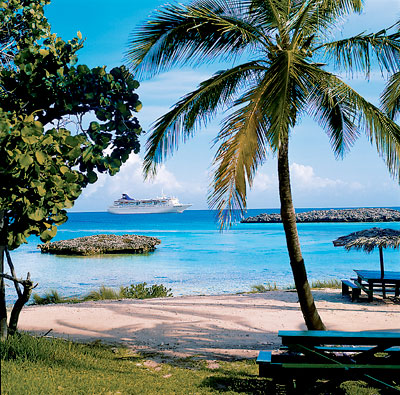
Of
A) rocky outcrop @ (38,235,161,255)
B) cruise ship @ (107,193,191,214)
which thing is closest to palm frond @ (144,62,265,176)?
rocky outcrop @ (38,235,161,255)

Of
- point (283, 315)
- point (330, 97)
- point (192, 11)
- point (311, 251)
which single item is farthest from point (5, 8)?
point (311, 251)

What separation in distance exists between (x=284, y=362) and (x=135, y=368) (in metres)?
2.11

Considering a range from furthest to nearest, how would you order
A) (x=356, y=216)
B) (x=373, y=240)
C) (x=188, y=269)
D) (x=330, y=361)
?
1. (x=356, y=216)
2. (x=188, y=269)
3. (x=373, y=240)
4. (x=330, y=361)

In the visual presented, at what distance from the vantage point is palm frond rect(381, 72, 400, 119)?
7.92 meters

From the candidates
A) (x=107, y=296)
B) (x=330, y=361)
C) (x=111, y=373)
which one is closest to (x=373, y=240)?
(x=107, y=296)

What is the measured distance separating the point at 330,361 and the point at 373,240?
8.74 m

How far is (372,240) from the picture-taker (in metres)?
12.4

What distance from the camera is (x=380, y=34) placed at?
6.58 m

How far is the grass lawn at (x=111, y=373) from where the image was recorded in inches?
181

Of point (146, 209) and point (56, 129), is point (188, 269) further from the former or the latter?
point (146, 209)

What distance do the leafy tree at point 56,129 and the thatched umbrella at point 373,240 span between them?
8939 millimetres

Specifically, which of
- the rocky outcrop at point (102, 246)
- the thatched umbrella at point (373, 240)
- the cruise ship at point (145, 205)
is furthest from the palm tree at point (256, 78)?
the cruise ship at point (145, 205)

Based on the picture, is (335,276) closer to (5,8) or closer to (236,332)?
(236,332)

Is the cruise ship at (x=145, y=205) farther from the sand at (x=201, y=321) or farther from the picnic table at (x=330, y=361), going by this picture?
the picnic table at (x=330, y=361)
